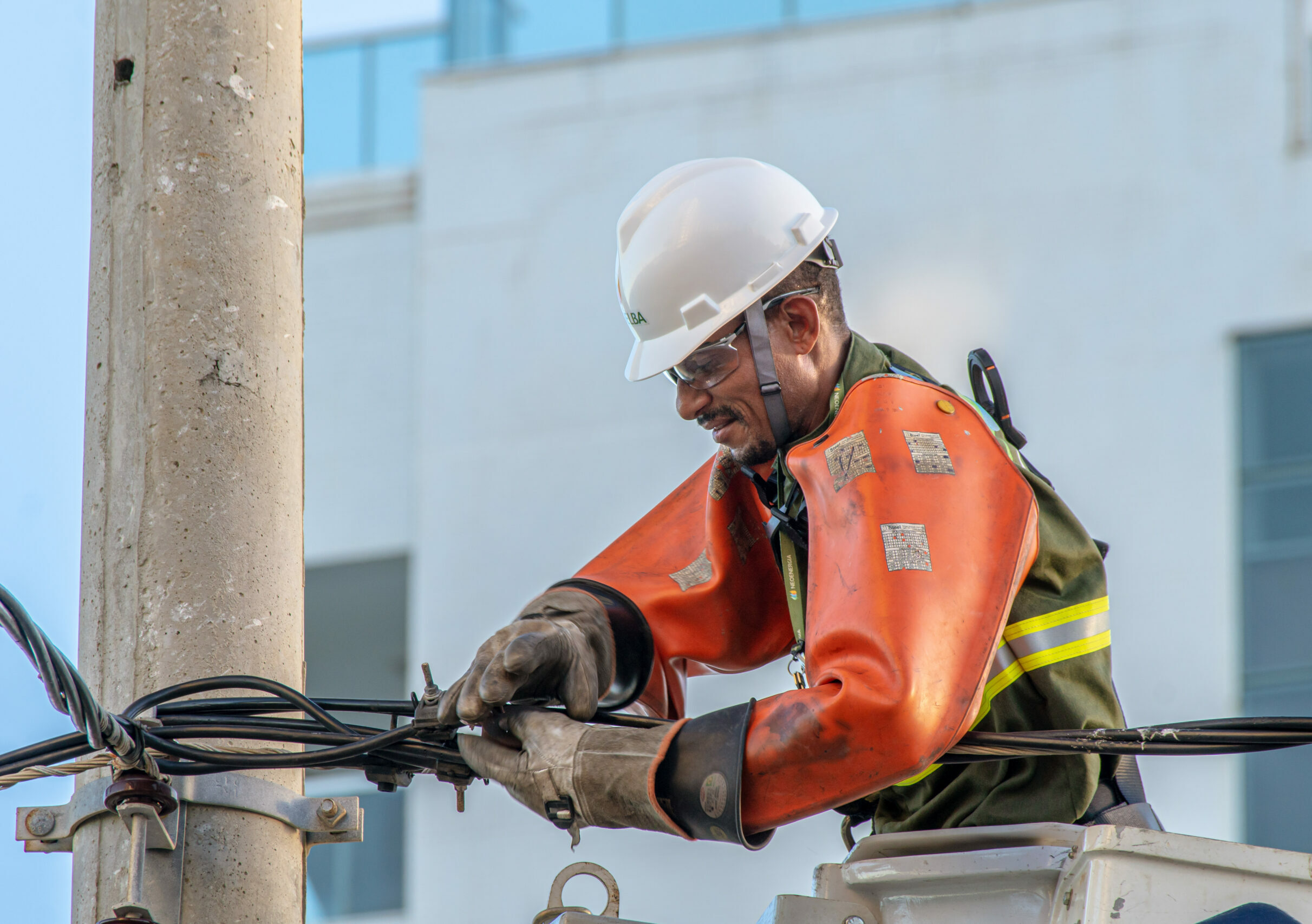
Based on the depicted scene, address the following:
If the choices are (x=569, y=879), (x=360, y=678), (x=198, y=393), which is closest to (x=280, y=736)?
(x=569, y=879)

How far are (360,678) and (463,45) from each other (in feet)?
19.3

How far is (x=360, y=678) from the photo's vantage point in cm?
1798

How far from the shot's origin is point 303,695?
160 inches

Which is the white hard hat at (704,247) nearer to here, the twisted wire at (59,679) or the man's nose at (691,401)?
the man's nose at (691,401)

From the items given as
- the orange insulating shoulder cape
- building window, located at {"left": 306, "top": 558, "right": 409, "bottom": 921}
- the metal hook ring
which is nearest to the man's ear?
the orange insulating shoulder cape

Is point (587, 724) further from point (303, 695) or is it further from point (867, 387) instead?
point (867, 387)

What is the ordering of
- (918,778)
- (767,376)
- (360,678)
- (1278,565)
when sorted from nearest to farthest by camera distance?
(918,778) → (767,376) → (1278,565) → (360,678)

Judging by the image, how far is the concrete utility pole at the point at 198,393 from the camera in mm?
4043

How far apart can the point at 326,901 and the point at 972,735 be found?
45.3 feet

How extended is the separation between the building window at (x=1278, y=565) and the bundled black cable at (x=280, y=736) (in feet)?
32.8

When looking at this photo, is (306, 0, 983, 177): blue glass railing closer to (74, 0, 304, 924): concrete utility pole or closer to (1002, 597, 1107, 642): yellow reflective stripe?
(74, 0, 304, 924): concrete utility pole

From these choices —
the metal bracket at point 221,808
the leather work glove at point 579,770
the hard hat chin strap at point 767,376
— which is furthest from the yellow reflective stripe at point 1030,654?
the metal bracket at point 221,808

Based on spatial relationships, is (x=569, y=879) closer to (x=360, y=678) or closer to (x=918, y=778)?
(x=918, y=778)

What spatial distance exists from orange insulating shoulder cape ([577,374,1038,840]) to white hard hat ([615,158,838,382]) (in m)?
0.52
